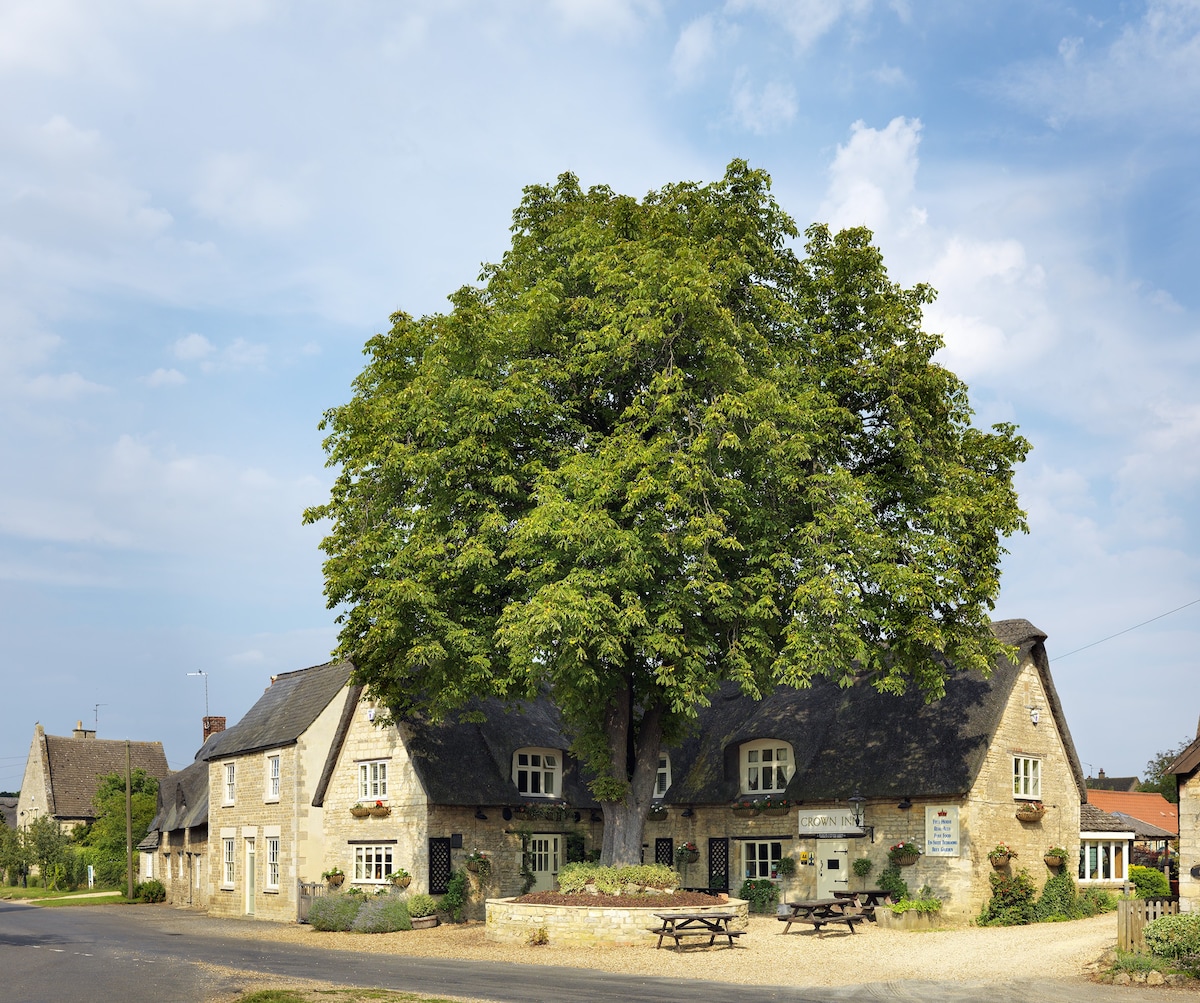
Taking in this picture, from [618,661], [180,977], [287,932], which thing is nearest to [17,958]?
[180,977]

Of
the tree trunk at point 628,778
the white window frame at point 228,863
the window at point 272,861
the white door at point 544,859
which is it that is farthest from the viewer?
the white window frame at point 228,863

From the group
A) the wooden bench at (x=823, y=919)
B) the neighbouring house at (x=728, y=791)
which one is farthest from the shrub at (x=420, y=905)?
the wooden bench at (x=823, y=919)

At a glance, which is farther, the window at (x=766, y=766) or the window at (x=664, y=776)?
the window at (x=664, y=776)

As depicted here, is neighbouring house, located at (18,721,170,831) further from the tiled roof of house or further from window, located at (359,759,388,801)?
the tiled roof of house

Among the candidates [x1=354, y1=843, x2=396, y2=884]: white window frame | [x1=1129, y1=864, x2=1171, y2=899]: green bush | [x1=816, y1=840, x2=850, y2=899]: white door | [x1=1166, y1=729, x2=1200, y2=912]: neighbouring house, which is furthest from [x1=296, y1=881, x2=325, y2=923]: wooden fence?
[x1=1129, y1=864, x2=1171, y2=899]: green bush

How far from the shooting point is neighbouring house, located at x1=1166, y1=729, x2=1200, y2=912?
2159cm

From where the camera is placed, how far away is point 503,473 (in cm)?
2827

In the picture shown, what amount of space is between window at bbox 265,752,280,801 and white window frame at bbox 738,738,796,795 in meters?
16.0

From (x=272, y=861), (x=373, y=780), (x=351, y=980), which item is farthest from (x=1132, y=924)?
(x=272, y=861)

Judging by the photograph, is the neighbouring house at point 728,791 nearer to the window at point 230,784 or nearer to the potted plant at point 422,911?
the potted plant at point 422,911

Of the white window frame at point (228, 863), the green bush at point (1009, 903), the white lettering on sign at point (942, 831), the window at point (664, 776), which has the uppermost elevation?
the window at point (664, 776)

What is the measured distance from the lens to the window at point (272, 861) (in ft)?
131

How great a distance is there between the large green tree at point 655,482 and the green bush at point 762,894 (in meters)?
6.74

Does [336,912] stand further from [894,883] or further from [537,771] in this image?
[894,883]
